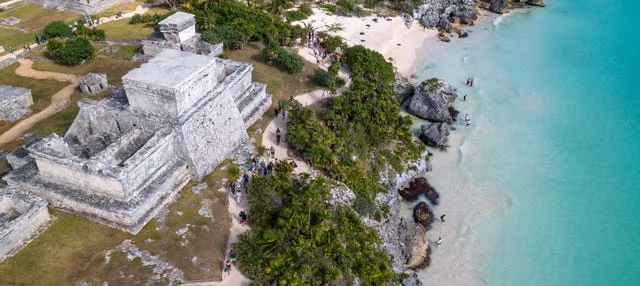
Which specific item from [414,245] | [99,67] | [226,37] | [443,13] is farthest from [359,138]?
[443,13]

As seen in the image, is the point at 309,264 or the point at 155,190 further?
the point at 155,190

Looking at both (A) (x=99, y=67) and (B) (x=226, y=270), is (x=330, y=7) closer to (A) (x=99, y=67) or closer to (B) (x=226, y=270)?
(A) (x=99, y=67)

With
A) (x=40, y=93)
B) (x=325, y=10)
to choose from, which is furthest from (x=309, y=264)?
(x=325, y=10)

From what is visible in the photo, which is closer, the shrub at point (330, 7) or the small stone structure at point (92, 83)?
the small stone structure at point (92, 83)

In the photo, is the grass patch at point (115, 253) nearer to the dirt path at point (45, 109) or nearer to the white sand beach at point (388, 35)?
the dirt path at point (45, 109)

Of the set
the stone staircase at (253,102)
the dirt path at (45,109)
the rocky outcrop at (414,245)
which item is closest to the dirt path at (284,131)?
the stone staircase at (253,102)

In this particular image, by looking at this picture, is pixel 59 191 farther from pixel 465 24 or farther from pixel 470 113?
pixel 465 24
